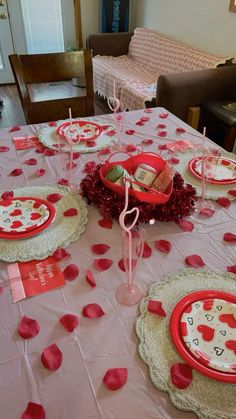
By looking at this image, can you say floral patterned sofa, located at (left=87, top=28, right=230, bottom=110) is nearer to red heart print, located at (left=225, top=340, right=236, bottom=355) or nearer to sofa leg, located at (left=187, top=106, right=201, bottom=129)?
sofa leg, located at (left=187, top=106, right=201, bottom=129)

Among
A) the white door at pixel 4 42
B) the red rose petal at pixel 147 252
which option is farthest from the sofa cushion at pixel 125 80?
the red rose petal at pixel 147 252

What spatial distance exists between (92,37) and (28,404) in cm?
416

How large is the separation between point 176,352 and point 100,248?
0.34m

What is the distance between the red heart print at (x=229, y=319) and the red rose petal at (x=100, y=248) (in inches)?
13.4

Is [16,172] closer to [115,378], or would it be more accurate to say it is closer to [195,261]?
[195,261]

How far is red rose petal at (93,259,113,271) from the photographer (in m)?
0.84

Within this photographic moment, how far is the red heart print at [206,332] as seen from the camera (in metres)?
0.67

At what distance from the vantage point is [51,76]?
5.98 feet

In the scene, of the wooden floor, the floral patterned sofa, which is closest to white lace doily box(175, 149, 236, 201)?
the floral patterned sofa

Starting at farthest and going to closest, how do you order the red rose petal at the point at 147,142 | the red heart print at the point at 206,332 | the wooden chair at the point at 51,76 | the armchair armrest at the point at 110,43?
the armchair armrest at the point at 110,43
the wooden chair at the point at 51,76
the red rose petal at the point at 147,142
the red heart print at the point at 206,332

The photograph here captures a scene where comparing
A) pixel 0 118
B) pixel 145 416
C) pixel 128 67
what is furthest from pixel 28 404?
pixel 128 67

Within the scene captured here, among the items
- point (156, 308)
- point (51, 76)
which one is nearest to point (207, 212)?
point (156, 308)

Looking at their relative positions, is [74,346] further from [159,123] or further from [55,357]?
[159,123]

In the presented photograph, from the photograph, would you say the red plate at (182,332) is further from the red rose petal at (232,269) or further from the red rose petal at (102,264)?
the red rose petal at (102,264)
